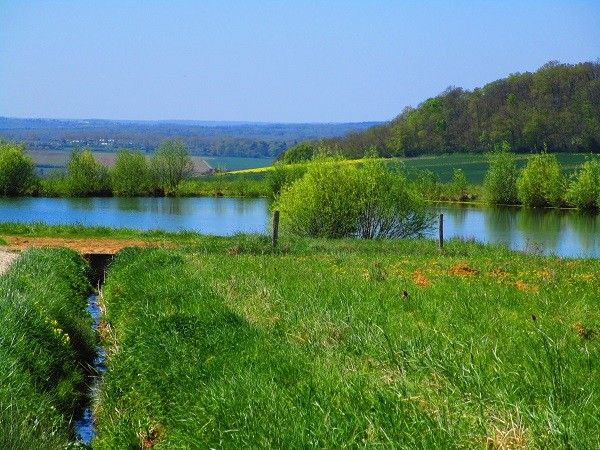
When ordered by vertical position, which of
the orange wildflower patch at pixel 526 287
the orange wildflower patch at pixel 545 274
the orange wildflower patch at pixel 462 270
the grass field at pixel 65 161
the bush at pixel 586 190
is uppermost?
the orange wildflower patch at pixel 526 287

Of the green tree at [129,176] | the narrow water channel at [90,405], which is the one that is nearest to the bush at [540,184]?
the green tree at [129,176]

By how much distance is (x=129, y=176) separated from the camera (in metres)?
78.9

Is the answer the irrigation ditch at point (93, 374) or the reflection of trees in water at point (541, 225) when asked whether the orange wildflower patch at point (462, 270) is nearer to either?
the irrigation ditch at point (93, 374)

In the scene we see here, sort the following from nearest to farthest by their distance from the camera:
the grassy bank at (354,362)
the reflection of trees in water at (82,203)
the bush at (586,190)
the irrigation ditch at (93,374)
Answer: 1. the grassy bank at (354,362)
2. the irrigation ditch at (93,374)
3. the reflection of trees in water at (82,203)
4. the bush at (586,190)

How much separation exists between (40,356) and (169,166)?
236 ft

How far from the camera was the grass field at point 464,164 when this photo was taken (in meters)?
102

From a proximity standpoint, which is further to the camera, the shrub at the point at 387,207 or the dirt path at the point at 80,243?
the shrub at the point at 387,207

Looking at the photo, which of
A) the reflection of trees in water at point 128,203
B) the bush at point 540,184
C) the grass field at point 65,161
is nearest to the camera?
Answer: the reflection of trees in water at point 128,203

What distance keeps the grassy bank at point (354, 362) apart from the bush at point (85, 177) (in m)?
61.7

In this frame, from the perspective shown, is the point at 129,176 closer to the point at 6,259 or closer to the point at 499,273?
the point at 6,259

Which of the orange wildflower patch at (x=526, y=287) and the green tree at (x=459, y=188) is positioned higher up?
the orange wildflower patch at (x=526, y=287)

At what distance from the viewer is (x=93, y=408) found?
1170cm

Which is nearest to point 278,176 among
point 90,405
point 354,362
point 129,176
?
point 129,176

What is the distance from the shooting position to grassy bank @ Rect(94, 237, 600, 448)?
7.02 meters
